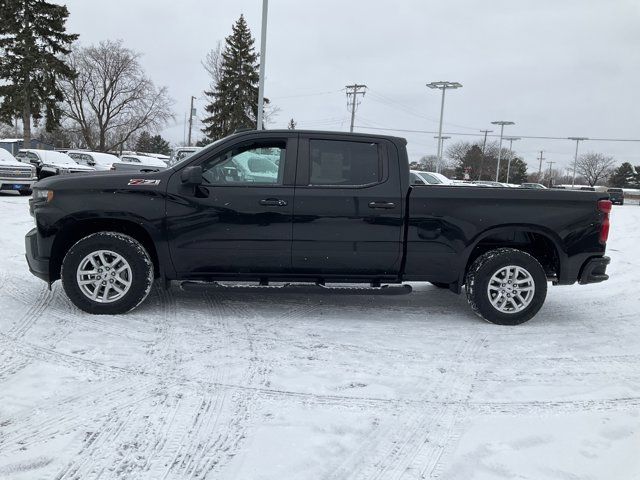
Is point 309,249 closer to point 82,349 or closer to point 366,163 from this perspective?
point 366,163

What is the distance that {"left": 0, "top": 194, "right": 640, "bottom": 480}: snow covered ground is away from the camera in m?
2.74

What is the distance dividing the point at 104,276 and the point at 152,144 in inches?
3532

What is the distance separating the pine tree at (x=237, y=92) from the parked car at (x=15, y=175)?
26.9m

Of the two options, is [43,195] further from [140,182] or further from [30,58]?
[30,58]

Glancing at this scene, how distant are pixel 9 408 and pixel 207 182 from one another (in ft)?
8.44

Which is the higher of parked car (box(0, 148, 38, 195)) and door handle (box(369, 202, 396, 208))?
door handle (box(369, 202, 396, 208))

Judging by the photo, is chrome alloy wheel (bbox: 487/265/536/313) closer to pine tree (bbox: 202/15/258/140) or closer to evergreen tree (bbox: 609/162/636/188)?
pine tree (bbox: 202/15/258/140)

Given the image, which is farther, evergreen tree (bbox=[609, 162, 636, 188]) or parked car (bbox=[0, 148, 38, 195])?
evergreen tree (bbox=[609, 162, 636, 188])

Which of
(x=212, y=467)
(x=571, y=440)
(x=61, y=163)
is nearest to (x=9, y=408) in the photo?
(x=212, y=467)

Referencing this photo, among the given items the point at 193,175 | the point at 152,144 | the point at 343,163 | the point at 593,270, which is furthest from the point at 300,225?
the point at 152,144

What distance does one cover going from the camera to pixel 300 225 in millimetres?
5027

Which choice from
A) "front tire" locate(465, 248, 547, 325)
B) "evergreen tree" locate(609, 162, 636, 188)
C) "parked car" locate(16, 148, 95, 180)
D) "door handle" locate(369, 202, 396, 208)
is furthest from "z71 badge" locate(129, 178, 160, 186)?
"evergreen tree" locate(609, 162, 636, 188)

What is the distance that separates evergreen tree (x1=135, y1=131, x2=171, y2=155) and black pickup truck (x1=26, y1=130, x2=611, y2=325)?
77.9 meters

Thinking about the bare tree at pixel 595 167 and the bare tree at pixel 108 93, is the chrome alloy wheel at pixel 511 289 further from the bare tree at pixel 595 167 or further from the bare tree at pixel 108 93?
the bare tree at pixel 595 167
